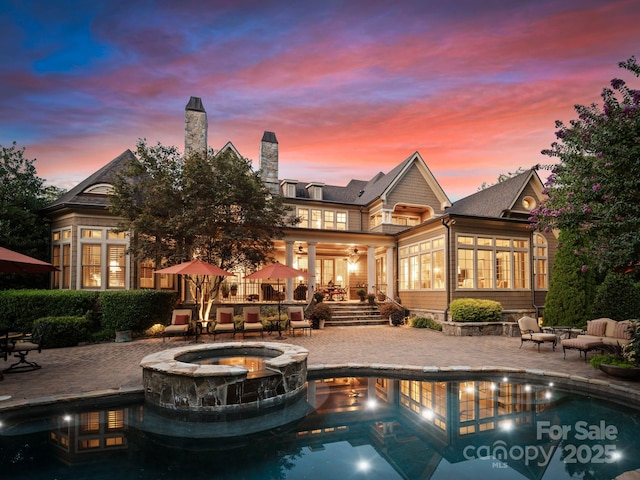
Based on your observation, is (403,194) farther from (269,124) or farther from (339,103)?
(269,124)

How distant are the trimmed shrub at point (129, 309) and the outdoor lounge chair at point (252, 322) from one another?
130 inches

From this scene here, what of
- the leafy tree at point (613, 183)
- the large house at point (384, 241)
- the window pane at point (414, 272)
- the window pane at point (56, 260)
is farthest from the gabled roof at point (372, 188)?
the window pane at point (56, 260)

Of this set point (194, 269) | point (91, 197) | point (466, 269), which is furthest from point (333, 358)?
point (91, 197)

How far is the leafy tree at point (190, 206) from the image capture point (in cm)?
1304

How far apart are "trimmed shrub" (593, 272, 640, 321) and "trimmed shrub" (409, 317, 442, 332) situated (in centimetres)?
580

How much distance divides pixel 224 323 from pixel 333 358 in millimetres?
5640

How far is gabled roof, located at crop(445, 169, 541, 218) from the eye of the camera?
19188mm

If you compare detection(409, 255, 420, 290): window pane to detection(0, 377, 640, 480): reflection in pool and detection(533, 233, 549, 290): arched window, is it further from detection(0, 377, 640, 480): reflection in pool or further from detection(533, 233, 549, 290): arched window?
detection(0, 377, 640, 480): reflection in pool

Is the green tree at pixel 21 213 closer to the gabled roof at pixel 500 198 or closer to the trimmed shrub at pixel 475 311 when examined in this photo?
the trimmed shrub at pixel 475 311

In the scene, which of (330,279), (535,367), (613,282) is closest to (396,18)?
(535,367)

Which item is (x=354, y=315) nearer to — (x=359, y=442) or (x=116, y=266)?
(x=116, y=266)

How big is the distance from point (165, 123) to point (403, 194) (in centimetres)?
1389

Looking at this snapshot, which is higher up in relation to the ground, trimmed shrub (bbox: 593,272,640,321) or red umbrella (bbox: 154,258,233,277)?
red umbrella (bbox: 154,258,233,277)

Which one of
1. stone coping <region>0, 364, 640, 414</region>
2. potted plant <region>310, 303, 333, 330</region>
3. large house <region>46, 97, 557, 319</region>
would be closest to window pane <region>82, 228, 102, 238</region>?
large house <region>46, 97, 557, 319</region>
